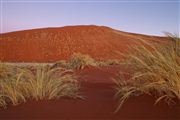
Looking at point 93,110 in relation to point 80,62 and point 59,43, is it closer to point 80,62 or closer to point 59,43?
point 80,62

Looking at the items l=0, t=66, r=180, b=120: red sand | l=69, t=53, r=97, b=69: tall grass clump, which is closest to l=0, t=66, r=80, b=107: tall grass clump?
l=0, t=66, r=180, b=120: red sand

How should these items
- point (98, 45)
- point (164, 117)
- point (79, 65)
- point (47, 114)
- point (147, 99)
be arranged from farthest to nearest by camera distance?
point (98, 45)
point (79, 65)
point (147, 99)
point (47, 114)
point (164, 117)

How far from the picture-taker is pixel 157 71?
→ 505cm

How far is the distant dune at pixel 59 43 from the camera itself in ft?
137

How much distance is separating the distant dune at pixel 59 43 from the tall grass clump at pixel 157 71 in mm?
33576

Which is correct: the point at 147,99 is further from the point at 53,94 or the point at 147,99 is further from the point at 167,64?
the point at 53,94

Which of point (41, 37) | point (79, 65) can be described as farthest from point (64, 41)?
point (79, 65)

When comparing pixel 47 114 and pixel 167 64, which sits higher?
pixel 167 64

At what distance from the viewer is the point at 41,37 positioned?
164 ft

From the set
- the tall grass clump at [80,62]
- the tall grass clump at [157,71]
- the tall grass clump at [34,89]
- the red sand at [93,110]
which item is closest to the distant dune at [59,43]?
the tall grass clump at [80,62]

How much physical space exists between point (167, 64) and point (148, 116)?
0.83m

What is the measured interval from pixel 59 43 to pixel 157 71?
43.6 m

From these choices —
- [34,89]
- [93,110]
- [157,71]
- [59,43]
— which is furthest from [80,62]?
[59,43]

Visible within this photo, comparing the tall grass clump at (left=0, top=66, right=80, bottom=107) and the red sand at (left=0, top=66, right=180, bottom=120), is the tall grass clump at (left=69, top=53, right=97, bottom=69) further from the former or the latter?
the red sand at (left=0, top=66, right=180, bottom=120)
